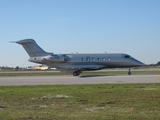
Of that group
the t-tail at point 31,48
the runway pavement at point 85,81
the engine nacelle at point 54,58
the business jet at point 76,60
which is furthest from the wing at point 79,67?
the runway pavement at point 85,81

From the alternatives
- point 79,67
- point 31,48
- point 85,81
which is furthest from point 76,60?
point 85,81

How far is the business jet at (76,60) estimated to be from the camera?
43.9 metres

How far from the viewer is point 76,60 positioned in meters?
44.4

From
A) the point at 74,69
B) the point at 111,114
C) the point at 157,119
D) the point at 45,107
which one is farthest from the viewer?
the point at 74,69

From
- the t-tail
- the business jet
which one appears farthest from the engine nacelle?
the t-tail

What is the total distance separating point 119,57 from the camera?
145 ft

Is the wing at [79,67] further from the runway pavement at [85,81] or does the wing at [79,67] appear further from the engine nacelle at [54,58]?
the runway pavement at [85,81]

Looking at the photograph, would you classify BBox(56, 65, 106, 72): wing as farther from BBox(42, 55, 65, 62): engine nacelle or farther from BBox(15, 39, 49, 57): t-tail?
BBox(15, 39, 49, 57): t-tail

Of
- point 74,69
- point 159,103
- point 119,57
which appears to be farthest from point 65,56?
point 159,103

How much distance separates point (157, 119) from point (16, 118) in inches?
174

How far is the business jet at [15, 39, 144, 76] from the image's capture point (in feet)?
144

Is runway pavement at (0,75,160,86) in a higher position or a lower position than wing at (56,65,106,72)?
lower

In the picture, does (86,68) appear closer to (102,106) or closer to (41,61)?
(41,61)

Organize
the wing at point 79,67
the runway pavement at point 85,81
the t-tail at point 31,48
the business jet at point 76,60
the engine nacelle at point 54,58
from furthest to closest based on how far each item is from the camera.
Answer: the t-tail at point 31,48
the engine nacelle at point 54,58
the business jet at point 76,60
the wing at point 79,67
the runway pavement at point 85,81
